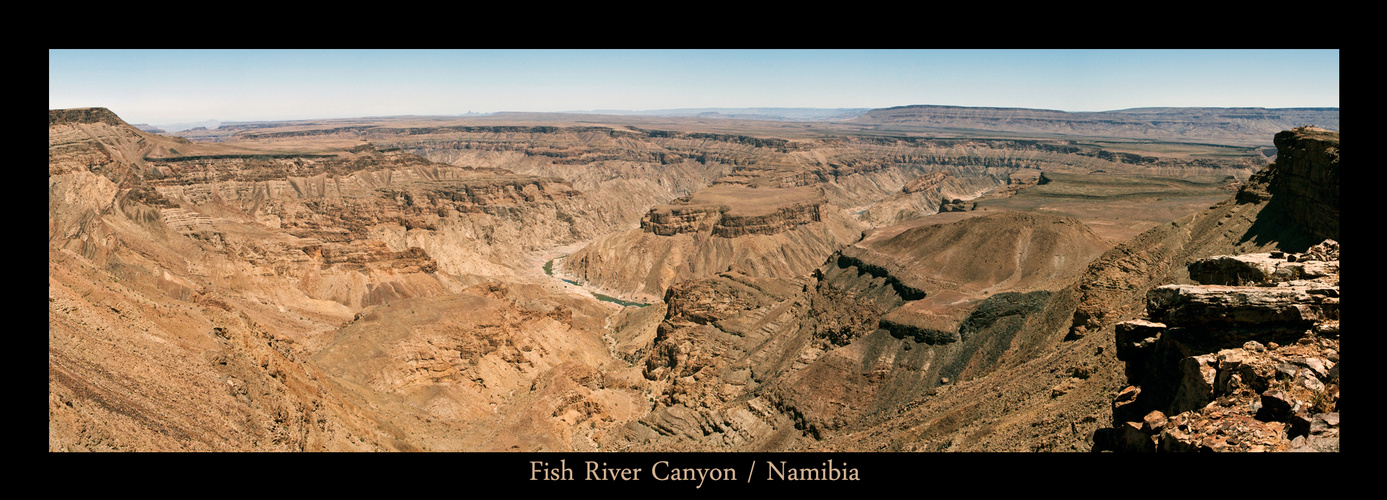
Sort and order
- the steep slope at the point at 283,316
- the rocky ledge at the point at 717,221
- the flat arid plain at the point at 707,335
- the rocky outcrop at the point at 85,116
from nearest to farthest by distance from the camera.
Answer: the flat arid plain at the point at 707,335, the steep slope at the point at 283,316, the rocky outcrop at the point at 85,116, the rocky ledge at the point at 717,221

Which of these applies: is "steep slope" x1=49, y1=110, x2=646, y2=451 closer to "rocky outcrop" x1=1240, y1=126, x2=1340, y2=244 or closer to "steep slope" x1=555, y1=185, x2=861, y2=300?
"steep slope" x1=555, y1=185, x2=861, y2=300

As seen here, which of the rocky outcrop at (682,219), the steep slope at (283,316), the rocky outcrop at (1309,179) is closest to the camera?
the steep slope at (283,316)

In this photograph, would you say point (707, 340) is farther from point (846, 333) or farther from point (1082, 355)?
point (1082, 355)

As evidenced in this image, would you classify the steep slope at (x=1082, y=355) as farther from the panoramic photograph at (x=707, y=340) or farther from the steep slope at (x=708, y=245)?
the steep slope at (x=708, y=245)

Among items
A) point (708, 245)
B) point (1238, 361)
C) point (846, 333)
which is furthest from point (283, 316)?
point (708, 245)

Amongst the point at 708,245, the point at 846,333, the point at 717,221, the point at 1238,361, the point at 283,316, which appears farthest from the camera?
the point at 717,221

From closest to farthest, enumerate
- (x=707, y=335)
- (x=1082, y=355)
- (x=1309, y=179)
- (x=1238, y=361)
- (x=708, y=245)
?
1. (x=1238, y=361)
2. (x=1082, y=355)
3. (x=1309, y=179)
4. (x=707, y=335)
5. (x=708, y=245)

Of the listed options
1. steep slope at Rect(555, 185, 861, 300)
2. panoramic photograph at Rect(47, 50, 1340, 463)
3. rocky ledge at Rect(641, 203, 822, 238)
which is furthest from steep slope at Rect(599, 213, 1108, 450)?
rocky ledge at Rect(641, 203, 822, 238)

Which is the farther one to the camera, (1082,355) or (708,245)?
(708,245)

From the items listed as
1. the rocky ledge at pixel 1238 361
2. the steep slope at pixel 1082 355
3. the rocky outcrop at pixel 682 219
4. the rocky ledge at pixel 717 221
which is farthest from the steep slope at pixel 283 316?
the rocky ledge at pixel 717 221
